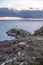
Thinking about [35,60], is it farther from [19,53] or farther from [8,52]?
[8,52]

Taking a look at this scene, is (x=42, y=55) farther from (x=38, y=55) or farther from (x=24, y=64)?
(x=24, y=64)

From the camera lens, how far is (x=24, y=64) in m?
27.6

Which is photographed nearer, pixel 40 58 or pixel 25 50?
pixel 40 58

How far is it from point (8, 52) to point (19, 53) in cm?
215

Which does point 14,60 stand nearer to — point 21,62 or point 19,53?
point 21,62

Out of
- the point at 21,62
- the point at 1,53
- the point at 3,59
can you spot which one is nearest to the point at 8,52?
the point at 1,53

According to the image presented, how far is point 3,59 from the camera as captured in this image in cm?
3061

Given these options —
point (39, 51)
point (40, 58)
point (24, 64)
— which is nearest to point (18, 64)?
point (24, 64)

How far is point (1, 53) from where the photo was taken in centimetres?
3447

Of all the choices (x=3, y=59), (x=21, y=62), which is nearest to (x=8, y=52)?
(x=3, y=59)

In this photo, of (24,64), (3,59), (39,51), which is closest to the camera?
(24,64)

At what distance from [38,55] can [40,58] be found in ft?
5.58

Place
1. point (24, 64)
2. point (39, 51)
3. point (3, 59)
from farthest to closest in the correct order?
1. point (39, 51)
2. point (3, 59)
3. point (24, 64)

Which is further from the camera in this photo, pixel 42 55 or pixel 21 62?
pixel 42 55
